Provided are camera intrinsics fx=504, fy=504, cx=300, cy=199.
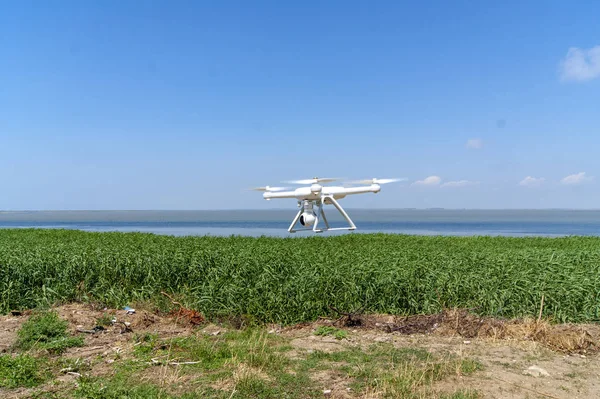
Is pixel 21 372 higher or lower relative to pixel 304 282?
lower

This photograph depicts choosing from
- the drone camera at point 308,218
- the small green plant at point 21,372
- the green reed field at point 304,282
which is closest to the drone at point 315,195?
the drone camera at point 308,218

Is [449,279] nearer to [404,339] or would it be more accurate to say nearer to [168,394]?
[404,339]

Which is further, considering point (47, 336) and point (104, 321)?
point (104, 321)

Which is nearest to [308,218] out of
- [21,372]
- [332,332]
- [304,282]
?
[304,282]

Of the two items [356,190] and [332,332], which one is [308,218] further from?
[332,332]

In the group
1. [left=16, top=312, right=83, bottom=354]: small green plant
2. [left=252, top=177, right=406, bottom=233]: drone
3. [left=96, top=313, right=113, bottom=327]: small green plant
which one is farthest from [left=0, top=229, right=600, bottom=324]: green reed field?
[left=252, top=177, right=406, bottom=233]: drone

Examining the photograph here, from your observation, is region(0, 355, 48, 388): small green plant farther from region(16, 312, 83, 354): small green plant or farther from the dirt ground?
region(16, 312, 83, 354): small green plant

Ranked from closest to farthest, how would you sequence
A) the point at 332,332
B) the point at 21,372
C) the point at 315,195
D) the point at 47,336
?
the point at 21,372 < the point at 47,336 < the point at 332,332 < the point at 315,195
